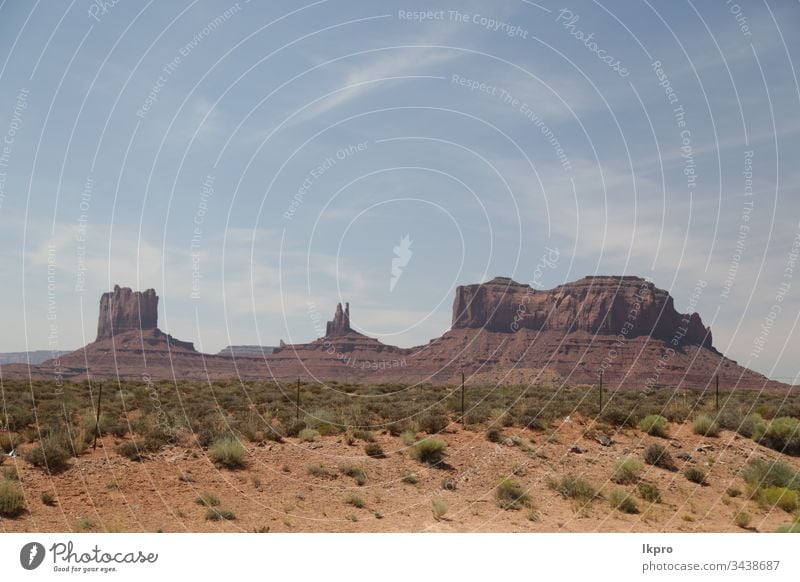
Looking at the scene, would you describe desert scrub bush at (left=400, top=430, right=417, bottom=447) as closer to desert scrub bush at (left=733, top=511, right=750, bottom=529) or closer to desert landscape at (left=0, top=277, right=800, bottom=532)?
desert landscape at (left=0, top=277, right=800, bottom=532)

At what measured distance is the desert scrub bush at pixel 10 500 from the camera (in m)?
14.8

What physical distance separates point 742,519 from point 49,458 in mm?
20250

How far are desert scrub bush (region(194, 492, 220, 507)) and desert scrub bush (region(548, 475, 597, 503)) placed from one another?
32.9 feet

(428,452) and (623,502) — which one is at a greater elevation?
(428,452)

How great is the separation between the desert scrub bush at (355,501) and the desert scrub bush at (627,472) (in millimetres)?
8469

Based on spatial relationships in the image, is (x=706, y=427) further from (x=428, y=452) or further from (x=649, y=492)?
(x=428, y=452)

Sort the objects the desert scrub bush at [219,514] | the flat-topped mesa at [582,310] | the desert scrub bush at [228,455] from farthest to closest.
Answer: the flat-topped mesa at [582,310]
the desert scrub bush at [228,455]
the desert scrub bush at [219,514]

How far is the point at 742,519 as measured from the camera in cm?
1641

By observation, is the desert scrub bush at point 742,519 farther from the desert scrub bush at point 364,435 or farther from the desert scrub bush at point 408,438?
the desert scrub bush at point 364,435

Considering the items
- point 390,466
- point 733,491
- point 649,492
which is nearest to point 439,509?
point 390,466

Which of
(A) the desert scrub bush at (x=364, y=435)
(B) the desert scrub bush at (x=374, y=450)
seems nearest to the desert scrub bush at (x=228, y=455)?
(B) the desert scrub bush at (x=374, y=450)

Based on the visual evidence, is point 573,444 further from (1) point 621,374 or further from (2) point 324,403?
(1) point 621,374

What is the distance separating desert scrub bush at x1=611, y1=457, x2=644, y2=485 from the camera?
1948cm
